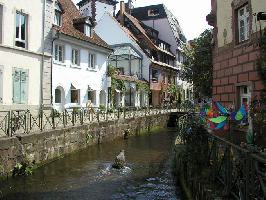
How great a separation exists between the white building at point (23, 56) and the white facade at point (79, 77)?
307 cm

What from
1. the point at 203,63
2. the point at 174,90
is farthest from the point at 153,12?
the point at 203,63

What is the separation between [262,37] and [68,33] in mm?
17976

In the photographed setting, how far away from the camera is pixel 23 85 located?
19.4 meters

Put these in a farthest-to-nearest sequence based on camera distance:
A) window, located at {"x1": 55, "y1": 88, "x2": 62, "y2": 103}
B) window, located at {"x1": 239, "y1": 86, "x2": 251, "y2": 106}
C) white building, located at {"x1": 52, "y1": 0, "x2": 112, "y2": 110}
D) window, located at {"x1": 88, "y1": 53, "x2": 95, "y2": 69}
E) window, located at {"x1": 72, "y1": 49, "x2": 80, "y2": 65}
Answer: window, located at {"x1": 88, "y1": 53, "x2": 95, "y2": 69}, window, located at {"x1": 72, "y1": 49, "x2": 80, "y2": 65}, window, located at {"x1": 55, "y1": 88, "x2": 62, "y2": 103}, white building, located at {"x1": 52, "y1": 0, "x2": 112, "y2": 110}, window, located at {"x1": 239, "y1": 86, "x2": 251, "y2": 106}

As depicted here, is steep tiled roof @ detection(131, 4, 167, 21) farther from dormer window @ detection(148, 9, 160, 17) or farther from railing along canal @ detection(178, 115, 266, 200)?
railing along canal @ detection(178, 115, 266, 200)

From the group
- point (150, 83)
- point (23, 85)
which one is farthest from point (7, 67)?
point (150, 83)

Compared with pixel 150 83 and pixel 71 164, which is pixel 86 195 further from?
pixel 150 83

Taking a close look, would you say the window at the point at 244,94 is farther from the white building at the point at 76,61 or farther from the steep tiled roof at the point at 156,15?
the steep tiled roof at the point at 156,15

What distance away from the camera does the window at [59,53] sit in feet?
80.2

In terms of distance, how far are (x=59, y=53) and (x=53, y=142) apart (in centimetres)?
1036

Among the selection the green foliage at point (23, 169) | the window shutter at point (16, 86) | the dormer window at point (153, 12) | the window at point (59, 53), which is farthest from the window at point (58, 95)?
the dormer window at point (153, 12)

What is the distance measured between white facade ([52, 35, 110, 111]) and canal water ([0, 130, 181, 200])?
7.85 metres

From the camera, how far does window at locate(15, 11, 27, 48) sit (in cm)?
1914

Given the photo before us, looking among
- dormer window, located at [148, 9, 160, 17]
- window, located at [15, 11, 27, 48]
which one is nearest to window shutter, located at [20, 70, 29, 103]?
window, located at [15, 11, 27, 48]
